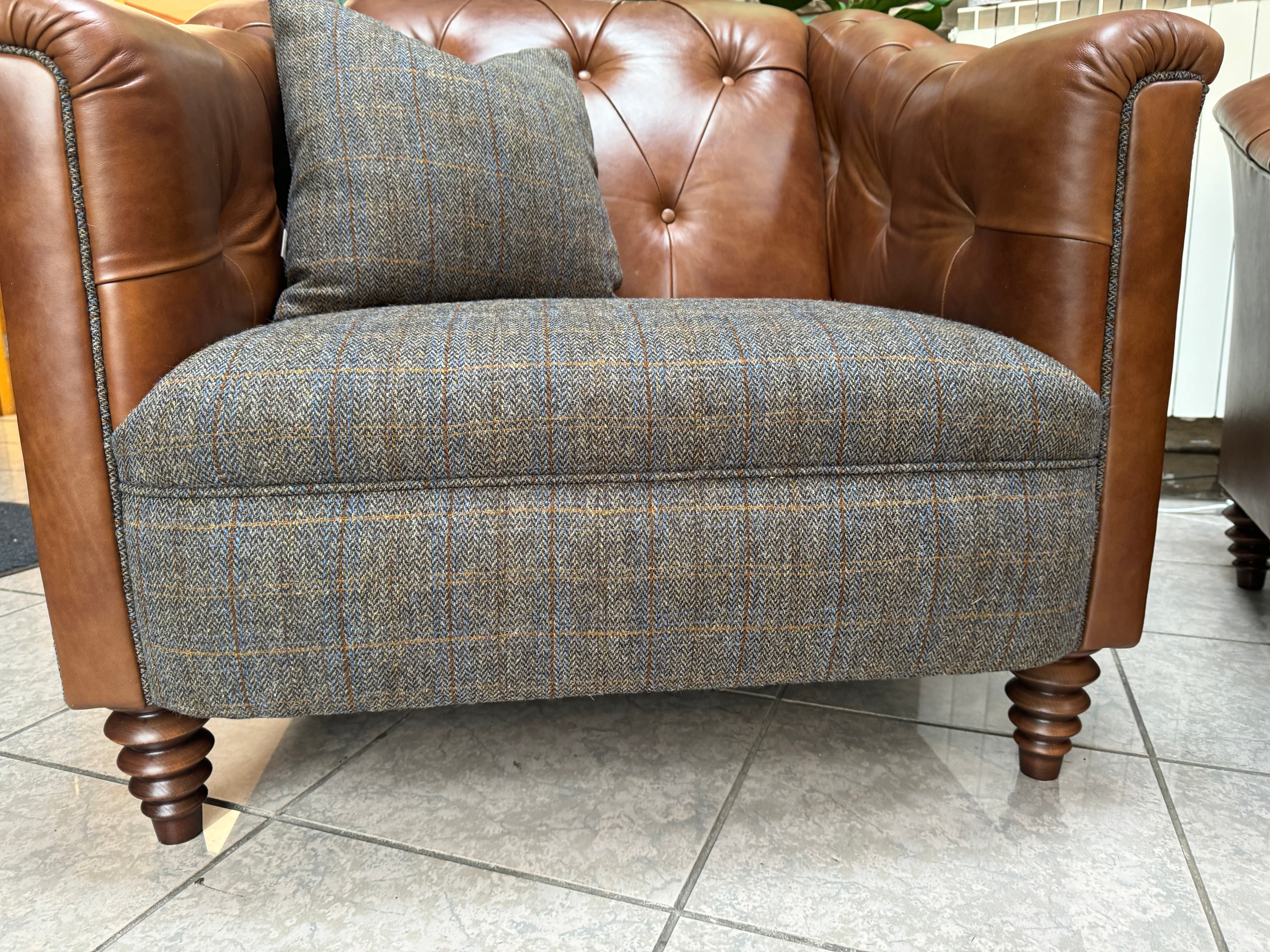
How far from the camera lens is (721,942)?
683mm

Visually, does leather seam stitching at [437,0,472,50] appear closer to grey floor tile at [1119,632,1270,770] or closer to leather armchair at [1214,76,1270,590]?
leather armchair at [1214,76,1270,590]

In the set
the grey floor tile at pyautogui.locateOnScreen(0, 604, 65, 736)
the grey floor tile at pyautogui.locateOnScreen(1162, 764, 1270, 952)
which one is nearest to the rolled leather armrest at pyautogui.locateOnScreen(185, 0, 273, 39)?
the grey floor tile at pyautogui.locateOnScreen(0, 604, 65, 736)

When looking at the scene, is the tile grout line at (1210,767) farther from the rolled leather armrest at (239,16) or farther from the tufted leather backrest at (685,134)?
the rolled leather armrest at (239,16)

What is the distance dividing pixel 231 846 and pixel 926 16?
1.82 meters

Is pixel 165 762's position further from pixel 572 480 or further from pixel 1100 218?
pixel 1100 218

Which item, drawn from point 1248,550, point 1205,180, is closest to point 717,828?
point 1248,550

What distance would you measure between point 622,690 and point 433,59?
2.30 ft

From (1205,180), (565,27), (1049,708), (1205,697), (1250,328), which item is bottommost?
(1205,697)

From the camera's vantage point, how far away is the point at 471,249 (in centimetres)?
93

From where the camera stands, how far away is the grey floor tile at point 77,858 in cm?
71

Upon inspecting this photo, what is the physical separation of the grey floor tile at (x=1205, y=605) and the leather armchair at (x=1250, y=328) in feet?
0.25

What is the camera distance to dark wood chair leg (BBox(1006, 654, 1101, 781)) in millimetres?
849

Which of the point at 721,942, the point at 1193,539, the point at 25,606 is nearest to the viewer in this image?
the point at 721,942

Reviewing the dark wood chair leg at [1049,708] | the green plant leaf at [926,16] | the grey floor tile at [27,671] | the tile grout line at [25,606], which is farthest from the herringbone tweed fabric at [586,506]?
the green plant leaf at [926,16]
